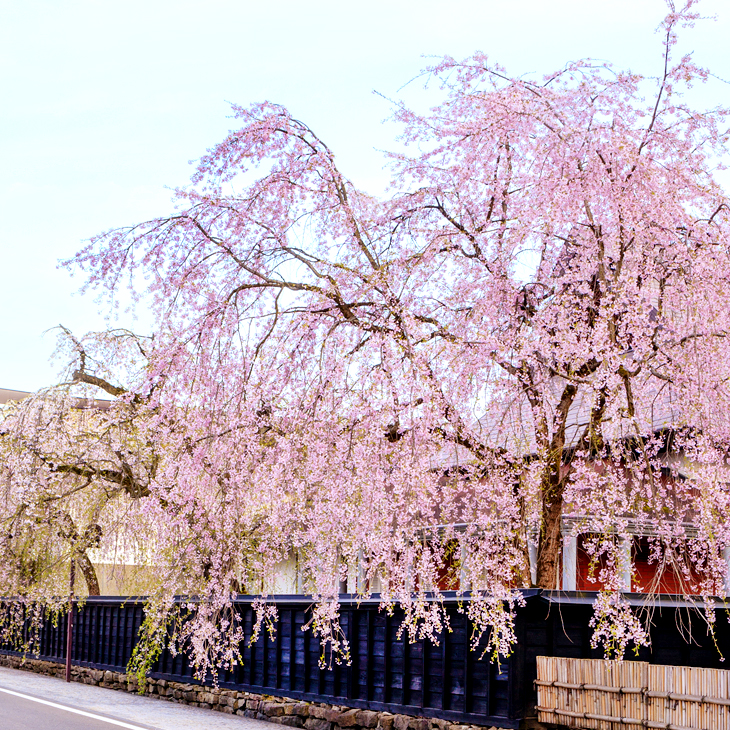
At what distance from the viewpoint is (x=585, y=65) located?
11.0 m

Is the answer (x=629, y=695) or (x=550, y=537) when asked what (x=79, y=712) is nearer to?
(x=550, y=537)

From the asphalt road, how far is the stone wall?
2.29 m

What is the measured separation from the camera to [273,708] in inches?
557

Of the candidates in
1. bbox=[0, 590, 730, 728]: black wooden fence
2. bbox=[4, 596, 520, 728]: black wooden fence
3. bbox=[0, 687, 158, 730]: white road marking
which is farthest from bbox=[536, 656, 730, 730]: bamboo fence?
bbox=[0, 687, 158, 730]: white road marking

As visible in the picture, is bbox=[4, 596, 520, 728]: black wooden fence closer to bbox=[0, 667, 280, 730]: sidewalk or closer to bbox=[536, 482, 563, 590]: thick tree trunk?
bbox=[0, 667, 280, 730]: sidewalk

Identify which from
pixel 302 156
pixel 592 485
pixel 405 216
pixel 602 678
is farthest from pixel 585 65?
pixel 602 678

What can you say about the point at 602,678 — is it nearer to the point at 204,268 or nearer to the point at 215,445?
the point at 215,445

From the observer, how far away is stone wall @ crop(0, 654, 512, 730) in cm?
1184

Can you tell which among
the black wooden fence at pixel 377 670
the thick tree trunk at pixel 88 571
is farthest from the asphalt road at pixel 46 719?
the thick tree trunk at pixel 88 571

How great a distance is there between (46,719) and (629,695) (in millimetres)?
8180

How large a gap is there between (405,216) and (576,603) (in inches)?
200

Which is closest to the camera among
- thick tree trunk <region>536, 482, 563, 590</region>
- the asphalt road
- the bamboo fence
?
the bamboo fence

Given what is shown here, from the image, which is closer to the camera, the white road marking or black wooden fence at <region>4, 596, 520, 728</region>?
black wooden fence at <region>4, 596, 520, 728</region>

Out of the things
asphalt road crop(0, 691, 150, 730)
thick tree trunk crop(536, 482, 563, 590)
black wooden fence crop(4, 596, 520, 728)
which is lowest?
asphalt road crop(0, 691, 150, 730)
